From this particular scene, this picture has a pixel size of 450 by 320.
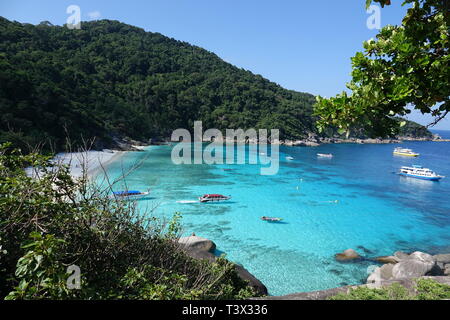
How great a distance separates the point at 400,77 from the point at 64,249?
13.8 ft

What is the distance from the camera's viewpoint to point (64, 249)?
317cm

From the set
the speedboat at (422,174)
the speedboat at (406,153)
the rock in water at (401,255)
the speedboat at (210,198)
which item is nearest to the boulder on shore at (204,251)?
the rock in water at (401,255)

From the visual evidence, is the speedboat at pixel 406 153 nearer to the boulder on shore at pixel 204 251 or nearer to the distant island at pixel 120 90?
the distant island at pixel 120 90

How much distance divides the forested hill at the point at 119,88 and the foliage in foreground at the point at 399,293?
2805cm

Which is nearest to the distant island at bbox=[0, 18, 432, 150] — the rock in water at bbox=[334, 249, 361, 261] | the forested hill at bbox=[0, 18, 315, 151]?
the forested hill at bbox=[0, 18, 315, 151]

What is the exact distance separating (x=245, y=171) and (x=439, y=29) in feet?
101

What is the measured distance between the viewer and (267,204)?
2098 centimetres

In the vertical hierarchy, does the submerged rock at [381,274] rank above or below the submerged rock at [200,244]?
below

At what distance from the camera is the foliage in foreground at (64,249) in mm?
2219

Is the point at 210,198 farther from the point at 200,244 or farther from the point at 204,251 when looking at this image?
the point at 204,251

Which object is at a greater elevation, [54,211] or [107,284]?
[54,211]
